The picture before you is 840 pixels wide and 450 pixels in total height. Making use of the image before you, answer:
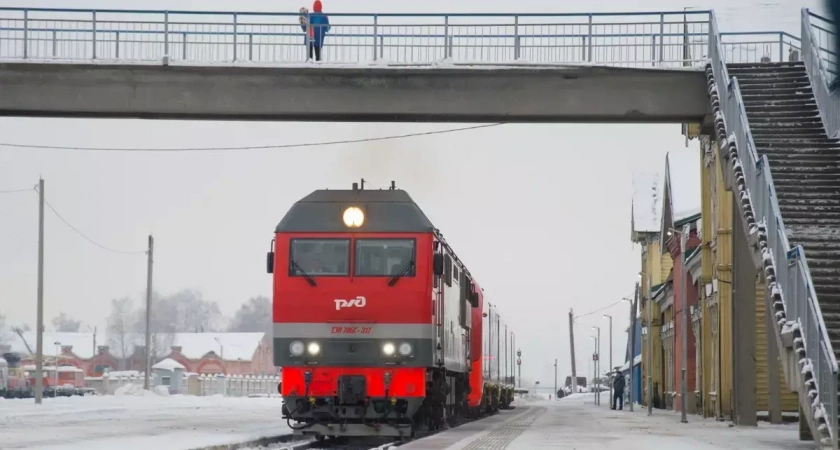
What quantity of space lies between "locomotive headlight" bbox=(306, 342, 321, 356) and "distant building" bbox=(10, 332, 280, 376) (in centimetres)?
12150

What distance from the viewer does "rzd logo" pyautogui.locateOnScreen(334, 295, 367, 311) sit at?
2016 cm

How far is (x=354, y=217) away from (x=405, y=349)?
2362 millimetres

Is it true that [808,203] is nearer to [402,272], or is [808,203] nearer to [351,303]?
[402,272]

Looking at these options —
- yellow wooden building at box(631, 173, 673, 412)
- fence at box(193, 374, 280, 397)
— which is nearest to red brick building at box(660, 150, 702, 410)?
A: yellow wooden building at box(631, 173, 673, 412)

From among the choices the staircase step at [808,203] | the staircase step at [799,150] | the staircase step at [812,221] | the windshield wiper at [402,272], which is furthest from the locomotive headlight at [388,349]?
the staircase step at [799,150]

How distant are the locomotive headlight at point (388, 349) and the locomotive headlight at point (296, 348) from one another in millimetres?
1311

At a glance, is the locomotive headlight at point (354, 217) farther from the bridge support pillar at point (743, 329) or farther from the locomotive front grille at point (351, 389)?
the bridge support pillar at point (743, 329)

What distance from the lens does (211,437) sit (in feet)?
70.3

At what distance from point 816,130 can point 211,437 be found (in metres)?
12.3

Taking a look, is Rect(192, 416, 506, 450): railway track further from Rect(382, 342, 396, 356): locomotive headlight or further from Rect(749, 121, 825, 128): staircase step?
Rect(749, 121, 825, 128): staircase step

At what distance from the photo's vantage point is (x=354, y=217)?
67.6ft

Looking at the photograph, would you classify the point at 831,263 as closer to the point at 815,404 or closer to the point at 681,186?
the point at 815,404

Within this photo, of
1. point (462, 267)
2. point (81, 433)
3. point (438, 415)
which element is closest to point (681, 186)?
point (462, 267)

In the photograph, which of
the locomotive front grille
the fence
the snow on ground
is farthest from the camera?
the fence
